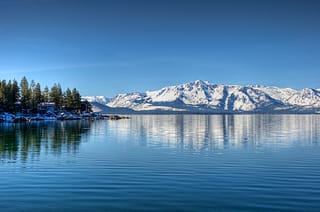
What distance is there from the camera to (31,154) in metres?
43.8

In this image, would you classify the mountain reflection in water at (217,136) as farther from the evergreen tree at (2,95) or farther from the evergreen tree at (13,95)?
the evergreen tree at (13,95)

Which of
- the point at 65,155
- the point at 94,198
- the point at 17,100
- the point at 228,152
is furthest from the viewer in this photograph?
the point at 17,100

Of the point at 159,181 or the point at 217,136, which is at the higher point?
the point at 159,181

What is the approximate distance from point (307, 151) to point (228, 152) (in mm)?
10779

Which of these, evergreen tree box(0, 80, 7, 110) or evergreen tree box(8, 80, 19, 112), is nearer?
evergreen tree box(0, 80, 7, 110)

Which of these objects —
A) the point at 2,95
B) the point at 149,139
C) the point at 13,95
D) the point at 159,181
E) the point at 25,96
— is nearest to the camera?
the point at 159,181

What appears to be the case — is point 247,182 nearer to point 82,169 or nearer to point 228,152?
point 82,169

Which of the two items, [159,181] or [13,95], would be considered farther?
[13,95]

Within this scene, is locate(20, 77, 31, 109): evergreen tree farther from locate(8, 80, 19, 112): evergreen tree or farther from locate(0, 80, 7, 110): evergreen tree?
locate(0, 80, 7, 110): evergreen tree

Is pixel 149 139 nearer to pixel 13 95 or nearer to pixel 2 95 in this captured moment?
pixel 2 95

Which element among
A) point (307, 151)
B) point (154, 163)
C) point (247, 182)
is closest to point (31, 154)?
point (154, 163)

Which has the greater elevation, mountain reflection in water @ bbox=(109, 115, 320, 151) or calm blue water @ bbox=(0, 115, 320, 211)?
calm blue water @ bbox=(0, 115, 320, 211)

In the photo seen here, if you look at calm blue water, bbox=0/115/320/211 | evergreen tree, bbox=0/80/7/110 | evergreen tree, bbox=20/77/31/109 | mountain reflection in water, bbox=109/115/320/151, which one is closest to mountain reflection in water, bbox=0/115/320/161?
mountain reflection in water, bbox=109/115/320/151

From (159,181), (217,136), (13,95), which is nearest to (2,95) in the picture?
(13,95)
